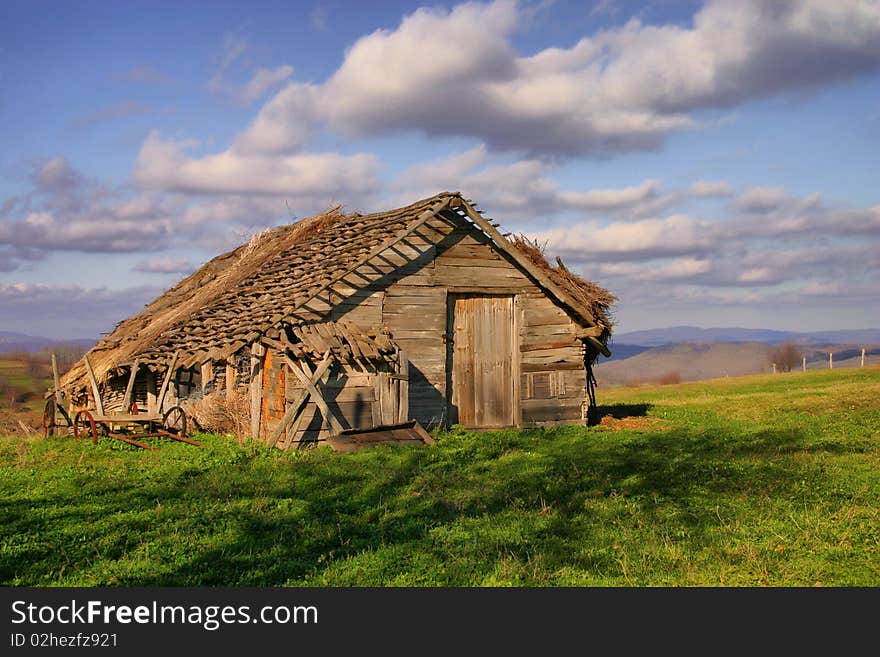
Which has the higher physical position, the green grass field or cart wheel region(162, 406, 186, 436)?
cart wheel region(162, 406, 186, 436)

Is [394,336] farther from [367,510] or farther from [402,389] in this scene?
[367,510]

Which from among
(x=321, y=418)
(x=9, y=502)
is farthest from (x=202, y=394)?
(x=9, y=502)

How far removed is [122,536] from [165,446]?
681cm

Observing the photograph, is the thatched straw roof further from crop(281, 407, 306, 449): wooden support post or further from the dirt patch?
the dirt patch

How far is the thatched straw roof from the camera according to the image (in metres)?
16.2

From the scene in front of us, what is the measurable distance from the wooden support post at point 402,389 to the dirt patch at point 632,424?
17.6ft

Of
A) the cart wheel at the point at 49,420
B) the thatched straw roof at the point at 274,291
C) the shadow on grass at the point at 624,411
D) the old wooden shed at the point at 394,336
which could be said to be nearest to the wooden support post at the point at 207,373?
the old wooden shed at the point at 394,336

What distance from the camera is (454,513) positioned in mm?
9406

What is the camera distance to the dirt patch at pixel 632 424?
61.9 feet

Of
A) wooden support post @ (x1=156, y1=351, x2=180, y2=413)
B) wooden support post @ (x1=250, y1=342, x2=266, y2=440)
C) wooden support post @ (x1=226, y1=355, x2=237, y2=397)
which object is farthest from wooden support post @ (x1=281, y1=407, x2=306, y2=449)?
wooden support post @ (x1=156, y1=351, x2=180, y2=413)

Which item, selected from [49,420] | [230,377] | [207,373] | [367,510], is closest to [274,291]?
[230,377]

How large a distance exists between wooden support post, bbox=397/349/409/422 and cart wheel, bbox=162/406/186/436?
476 cm

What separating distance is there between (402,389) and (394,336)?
136cm

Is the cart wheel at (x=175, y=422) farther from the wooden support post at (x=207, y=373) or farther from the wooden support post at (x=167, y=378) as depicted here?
the wooden support post at (x=207, y=373)
